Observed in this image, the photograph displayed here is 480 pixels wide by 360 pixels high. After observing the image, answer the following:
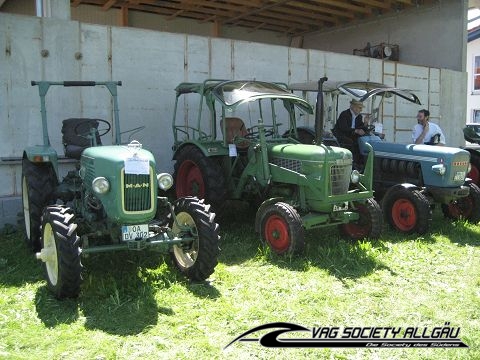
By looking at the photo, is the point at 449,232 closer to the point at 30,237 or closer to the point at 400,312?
the point at 400,312

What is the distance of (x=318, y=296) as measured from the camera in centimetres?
389

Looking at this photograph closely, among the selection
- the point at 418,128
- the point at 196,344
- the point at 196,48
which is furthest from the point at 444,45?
the point at 196,344

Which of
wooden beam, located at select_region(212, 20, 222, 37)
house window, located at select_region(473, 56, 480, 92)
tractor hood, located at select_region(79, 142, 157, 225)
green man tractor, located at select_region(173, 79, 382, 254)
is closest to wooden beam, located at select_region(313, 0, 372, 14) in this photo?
wooden beam, located at select_region(212, 20, 222, 37)

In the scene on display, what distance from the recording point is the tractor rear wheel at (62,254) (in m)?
3.46

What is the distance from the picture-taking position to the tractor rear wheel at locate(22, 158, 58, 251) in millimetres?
4656

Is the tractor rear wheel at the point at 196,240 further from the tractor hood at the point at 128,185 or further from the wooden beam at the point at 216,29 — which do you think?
the wooden beam at the point at 216,29

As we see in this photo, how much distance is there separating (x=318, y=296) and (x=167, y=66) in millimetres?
4394

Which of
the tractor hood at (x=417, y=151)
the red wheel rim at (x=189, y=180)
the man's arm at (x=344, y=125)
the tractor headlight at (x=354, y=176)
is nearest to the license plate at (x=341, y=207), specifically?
the tractor headlight at (x=354, y=176)

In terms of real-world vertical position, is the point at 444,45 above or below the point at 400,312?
above

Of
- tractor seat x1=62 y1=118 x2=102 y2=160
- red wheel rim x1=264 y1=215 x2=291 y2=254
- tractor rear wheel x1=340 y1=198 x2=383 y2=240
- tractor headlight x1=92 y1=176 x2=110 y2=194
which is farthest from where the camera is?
tractor rear wheel x1=340 y1=198 x2=383 y2=240

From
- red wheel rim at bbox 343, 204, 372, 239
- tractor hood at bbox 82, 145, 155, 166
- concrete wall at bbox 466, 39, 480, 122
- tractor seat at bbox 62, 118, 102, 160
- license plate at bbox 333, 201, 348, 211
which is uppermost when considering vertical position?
concrete wall at bbox 466, 39, 480, 122

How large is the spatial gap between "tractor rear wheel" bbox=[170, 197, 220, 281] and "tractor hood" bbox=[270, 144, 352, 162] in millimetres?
1401

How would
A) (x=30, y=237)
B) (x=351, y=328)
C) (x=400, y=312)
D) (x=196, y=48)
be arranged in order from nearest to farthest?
(x=351, y=328)
(x=400, y=312)
(x=30, y=237)
(x=196, y=48)

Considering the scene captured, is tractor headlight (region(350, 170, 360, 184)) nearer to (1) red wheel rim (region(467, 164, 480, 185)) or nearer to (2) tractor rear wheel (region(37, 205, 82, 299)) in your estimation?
(2) tractor rear wheel (region(37, 205, 82, 299))
